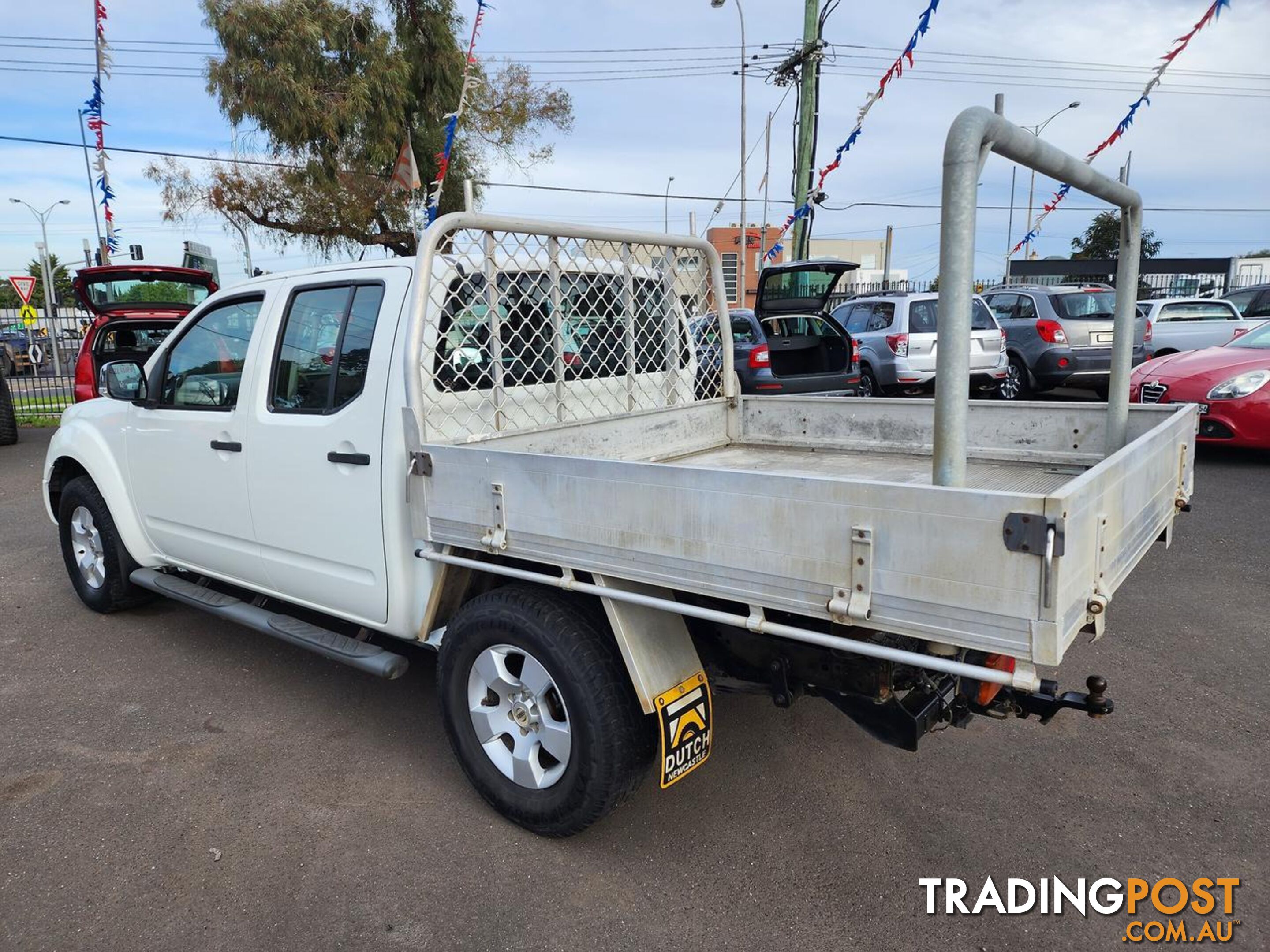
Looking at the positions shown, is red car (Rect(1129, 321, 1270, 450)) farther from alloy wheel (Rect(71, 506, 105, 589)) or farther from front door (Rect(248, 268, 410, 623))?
alloy wheel (Rect(71, 506, 105, 589))

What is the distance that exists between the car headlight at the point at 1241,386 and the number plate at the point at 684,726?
7552 mm

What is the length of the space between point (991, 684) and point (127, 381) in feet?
13.8

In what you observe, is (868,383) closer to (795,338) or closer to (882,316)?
(882,316)

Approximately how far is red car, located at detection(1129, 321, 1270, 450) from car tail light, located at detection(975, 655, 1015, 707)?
21.2 ft

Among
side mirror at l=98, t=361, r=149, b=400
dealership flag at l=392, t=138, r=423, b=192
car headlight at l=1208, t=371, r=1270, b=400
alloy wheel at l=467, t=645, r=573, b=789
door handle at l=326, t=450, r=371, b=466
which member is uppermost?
dealership flag at l=392, t=138, r=423, b=192

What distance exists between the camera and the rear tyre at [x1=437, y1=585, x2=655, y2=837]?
2605mm

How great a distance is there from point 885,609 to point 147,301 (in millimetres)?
9882

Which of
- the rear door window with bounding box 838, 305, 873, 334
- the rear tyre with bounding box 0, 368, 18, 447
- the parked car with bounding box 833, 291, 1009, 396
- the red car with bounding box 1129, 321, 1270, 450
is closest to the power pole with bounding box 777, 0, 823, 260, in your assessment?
the rear door window with bounding box 838, 305, 873, 334

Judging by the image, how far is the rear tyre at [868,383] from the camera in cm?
1274

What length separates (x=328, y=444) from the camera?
3320 millimetres

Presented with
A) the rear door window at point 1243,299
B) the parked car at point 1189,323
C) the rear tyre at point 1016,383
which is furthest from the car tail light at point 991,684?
the rear door window at point 1243,299

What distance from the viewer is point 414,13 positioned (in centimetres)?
1691

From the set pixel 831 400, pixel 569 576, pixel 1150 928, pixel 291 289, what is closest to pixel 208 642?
pixel 291 289

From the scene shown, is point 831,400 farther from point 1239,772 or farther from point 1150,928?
point 1150,928
